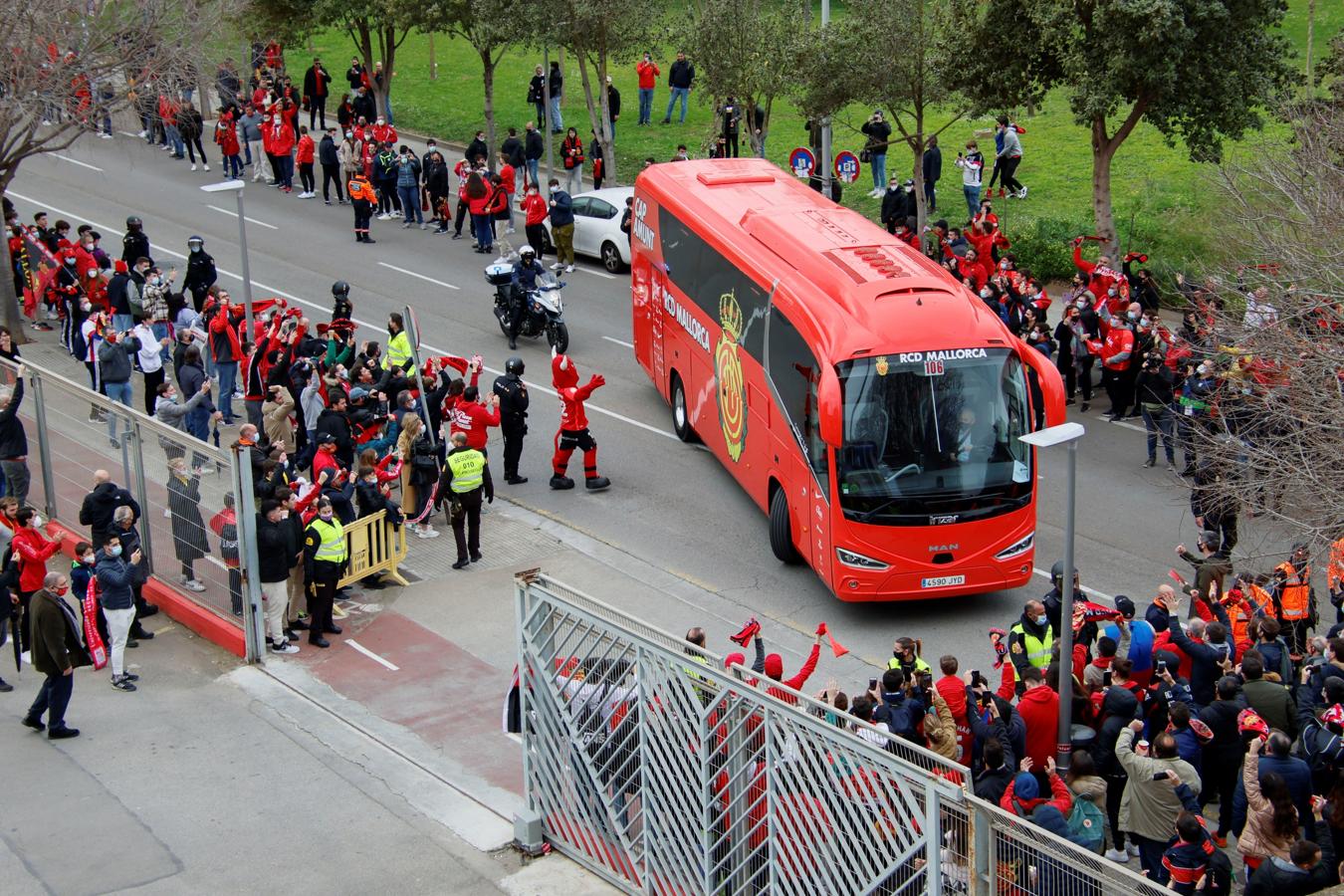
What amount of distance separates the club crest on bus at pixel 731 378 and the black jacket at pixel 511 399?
98.2 inches

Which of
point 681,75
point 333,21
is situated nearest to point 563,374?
point 333,21

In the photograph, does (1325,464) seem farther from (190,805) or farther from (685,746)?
(190,805)

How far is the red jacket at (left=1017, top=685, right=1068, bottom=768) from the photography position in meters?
11.8

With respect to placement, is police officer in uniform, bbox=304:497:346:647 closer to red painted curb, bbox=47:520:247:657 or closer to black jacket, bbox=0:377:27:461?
red painted curb, bbox=47:520:247:657

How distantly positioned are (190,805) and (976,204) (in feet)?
73.6

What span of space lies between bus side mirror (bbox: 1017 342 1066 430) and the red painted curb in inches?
334

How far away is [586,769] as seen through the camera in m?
11.1

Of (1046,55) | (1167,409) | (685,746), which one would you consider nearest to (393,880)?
(685,746)

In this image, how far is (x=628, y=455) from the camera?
2130 centimetres

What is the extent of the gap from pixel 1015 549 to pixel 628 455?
674 cm

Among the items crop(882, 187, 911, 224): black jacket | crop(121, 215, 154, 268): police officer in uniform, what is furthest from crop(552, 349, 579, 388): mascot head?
crop(882, 187, 911, 224): black jacket

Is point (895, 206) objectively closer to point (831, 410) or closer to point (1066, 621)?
point (831, 410)

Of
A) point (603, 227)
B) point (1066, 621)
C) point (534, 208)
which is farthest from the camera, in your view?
point (603, 227)

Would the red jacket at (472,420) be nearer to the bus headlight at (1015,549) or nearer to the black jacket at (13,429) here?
the black jacket at (13,429)
